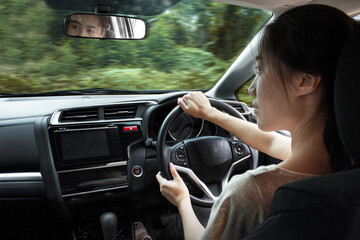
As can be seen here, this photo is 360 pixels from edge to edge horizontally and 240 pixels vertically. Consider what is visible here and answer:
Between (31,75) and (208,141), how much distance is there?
2.25 meters

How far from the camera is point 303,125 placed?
3.63ft

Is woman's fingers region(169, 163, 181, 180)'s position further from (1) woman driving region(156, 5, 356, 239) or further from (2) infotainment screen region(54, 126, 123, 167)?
(1) woman driving region(156, 5, 356, 239)

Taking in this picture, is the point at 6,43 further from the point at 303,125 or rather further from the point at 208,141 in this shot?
the point at 303,125

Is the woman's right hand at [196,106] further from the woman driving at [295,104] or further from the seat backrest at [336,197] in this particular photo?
the seat backrest at [336,197]

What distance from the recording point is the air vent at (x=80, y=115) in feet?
8.07

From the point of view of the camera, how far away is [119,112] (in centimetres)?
263

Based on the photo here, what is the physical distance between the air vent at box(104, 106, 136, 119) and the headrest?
191 centimetres

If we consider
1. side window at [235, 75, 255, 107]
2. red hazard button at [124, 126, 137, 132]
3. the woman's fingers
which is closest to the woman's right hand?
the woman's fingers

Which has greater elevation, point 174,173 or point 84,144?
point 174,173

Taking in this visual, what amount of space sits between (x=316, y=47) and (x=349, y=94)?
0.56 ft

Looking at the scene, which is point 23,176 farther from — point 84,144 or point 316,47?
point 316,47

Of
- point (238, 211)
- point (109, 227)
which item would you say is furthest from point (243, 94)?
point (238, 211)

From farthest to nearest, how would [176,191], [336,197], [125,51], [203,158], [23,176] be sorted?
[125,51]
[23,176]
[203,158]
[176,191]
[336,197]

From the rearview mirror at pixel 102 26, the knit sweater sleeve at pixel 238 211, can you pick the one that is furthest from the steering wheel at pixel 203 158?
the knit sweater sleeve at pixel 238 211
